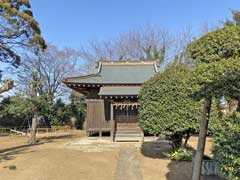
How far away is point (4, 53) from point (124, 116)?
8.82 m

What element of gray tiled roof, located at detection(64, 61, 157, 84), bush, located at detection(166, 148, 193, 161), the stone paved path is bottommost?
the stone paved path

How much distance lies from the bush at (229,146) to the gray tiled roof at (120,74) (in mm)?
12689

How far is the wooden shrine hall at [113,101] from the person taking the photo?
15375 millimetres

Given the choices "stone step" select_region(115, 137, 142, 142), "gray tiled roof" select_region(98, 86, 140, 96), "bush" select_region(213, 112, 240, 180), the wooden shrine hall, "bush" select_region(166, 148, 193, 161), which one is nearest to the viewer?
"bush" select_region(213, 112, 240, 180)

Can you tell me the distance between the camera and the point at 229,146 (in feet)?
11.9

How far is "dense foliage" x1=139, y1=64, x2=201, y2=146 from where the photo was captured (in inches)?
338

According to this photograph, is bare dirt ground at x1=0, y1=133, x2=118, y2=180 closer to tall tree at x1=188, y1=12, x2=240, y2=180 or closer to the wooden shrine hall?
tall tree at x1=188, y1=12, x2=240, y2=180

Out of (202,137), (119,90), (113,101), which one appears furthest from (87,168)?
(119,90)

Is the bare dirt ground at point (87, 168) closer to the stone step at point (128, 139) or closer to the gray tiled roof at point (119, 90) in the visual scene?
the stone step at point (128, 139)

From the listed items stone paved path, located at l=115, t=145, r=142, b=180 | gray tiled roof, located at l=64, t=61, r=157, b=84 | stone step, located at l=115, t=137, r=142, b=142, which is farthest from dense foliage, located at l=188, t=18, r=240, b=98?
gray tiled roof, located at l=64, t=61, r=157, b=84

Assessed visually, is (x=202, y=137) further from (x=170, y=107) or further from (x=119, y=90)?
(x=119, y=90)

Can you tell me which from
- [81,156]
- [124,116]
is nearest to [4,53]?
[124,116]

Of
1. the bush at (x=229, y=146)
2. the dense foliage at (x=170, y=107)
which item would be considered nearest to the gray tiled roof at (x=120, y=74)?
the dense foliage at (x=170, y=107)

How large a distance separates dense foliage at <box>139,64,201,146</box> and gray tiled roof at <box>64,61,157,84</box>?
7.50 meters
